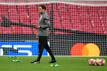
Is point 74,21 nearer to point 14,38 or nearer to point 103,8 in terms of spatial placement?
point 103,8

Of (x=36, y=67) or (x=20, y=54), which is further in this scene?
(x=20, y=54)

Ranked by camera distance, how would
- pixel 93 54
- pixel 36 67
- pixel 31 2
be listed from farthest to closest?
pixel 31 2
pixel 93 54
pixel 36 67

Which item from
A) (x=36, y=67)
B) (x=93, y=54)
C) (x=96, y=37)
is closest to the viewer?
(x=36, y=67)

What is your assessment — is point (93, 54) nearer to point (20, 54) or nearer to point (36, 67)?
point (20, 54)

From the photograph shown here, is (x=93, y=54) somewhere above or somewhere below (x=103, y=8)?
below

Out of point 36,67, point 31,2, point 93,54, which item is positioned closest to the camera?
point 36,67

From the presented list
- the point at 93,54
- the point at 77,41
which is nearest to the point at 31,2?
the point at 77,41

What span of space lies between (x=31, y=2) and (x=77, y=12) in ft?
6.72

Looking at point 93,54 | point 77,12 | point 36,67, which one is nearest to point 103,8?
point 77,12

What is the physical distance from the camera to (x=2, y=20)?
19.2 m

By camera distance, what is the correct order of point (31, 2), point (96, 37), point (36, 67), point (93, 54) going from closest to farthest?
point (36, 67) → point (93, 54) → point (96, 37) → point (31, 2)

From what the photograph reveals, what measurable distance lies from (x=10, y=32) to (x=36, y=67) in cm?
738

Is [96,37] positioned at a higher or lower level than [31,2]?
lower

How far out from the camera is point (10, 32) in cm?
1908
